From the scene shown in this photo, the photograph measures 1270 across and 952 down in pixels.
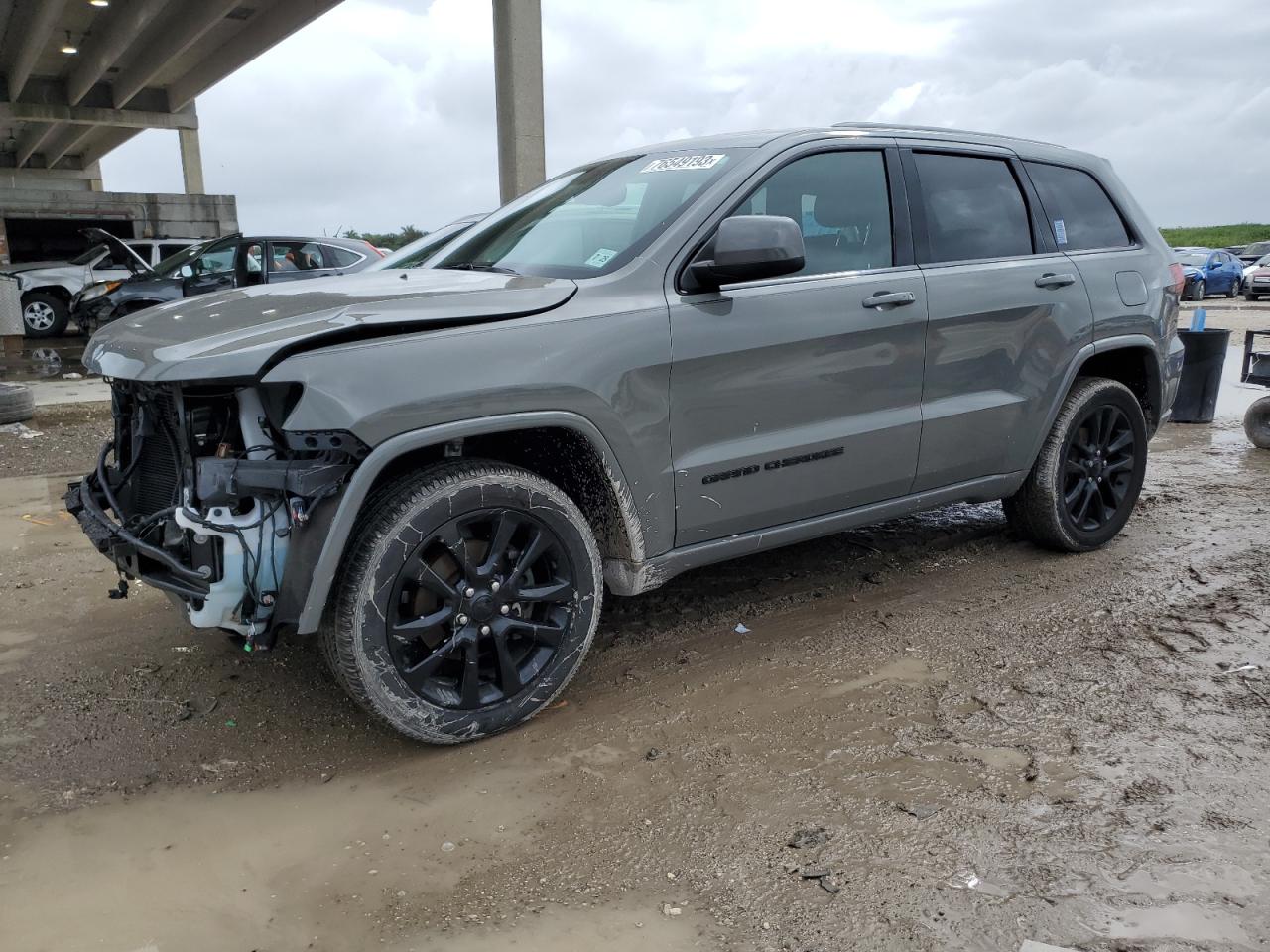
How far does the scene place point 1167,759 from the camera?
3057mm

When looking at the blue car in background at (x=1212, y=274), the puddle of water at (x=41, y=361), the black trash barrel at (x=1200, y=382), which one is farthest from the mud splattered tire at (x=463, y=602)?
the blue car in background at (x=1212, y=274)

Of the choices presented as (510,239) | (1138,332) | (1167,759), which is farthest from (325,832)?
(1138,332)

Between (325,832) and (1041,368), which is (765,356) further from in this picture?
(325,832)

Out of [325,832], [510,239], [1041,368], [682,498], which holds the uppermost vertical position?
[510,239]

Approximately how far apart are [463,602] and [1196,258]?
3104cm

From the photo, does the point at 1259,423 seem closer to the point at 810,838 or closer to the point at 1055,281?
the point at 1055,281

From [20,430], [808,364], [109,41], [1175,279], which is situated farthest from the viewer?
[109,41]

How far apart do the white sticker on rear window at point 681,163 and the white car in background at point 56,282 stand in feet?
50.1

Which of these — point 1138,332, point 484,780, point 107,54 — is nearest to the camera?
point 484,780

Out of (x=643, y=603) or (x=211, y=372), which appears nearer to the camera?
(x=211, y=372)

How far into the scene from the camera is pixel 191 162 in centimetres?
2969

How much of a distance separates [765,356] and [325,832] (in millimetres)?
2043

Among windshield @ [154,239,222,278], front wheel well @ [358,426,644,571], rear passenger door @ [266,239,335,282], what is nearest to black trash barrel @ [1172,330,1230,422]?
front wheel well @ [358,426,644,571]

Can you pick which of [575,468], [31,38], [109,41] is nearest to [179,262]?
[31,38]
